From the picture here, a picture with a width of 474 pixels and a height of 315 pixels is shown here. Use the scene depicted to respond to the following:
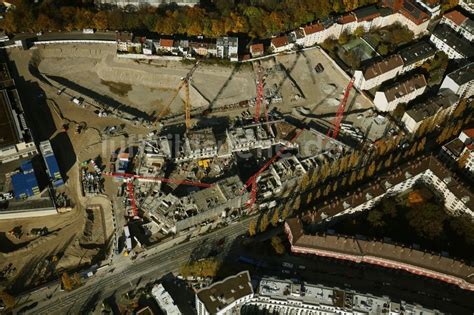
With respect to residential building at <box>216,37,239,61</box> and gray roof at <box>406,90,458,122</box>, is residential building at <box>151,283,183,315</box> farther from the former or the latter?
gray roof at <box>406,90,458,122</box>

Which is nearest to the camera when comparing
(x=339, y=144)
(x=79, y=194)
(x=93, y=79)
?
(x=79, y=194)

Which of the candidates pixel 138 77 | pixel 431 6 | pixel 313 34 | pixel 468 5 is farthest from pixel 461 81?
pixel 138 77

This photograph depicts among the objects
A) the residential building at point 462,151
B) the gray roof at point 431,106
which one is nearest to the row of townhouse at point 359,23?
the gray roof at point 431,106

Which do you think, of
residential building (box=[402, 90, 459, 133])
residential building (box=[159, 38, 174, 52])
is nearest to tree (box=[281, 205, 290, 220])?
residential building (box=[402, 90, 459, 133])

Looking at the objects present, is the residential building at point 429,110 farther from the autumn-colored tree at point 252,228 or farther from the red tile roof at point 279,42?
the autumn-colored tree at point 252,228

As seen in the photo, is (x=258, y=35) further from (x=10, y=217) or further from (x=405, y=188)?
(x=10, y=217)

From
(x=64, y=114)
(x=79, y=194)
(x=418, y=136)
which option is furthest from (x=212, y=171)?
(x=418, y=136)
